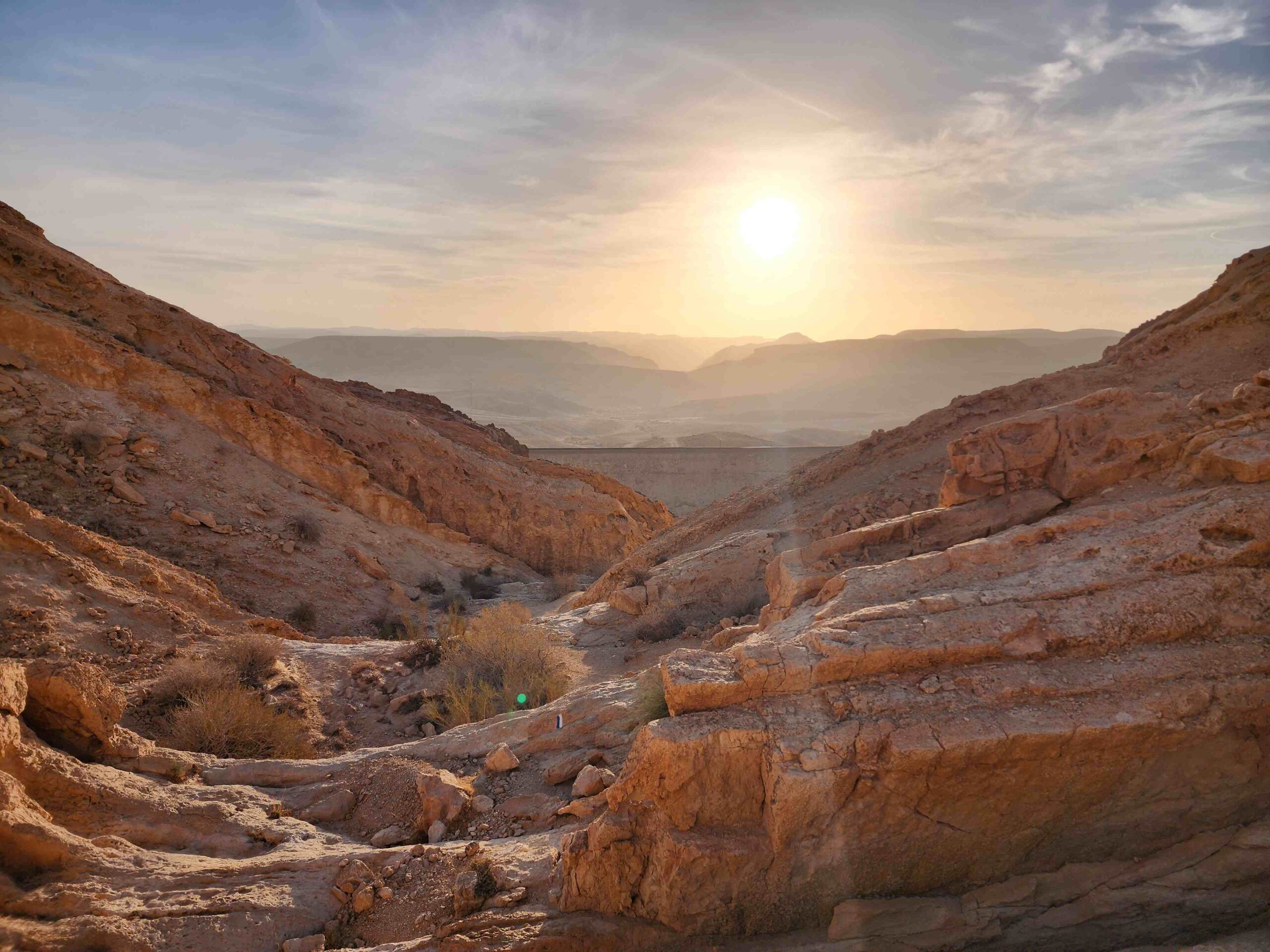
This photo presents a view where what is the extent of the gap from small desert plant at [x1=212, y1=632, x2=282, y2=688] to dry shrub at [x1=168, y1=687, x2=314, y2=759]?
0.90m

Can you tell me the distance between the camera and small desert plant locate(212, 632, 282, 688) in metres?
8.38

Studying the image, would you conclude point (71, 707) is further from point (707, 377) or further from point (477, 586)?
point (707, 377)

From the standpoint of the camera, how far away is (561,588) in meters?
17.3

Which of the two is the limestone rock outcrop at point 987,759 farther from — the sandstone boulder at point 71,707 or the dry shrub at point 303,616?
the dry shrub at point 303,616

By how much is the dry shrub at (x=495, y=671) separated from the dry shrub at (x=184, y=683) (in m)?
2.08

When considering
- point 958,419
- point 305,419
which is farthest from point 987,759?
point 305,419

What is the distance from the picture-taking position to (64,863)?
13.5ft

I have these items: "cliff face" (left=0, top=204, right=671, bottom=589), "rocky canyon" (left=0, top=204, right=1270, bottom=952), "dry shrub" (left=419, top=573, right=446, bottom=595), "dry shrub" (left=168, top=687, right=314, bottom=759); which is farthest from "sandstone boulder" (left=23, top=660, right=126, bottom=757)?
"dry shrub" (left=419, top=573, right=446, bottom=595)

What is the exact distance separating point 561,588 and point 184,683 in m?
10.2

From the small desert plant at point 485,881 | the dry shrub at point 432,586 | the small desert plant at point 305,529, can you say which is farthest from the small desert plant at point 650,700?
the dry shrub at point 432,586

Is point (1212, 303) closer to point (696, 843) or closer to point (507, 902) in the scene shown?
point (696, 843)

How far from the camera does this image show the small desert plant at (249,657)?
8383 mm

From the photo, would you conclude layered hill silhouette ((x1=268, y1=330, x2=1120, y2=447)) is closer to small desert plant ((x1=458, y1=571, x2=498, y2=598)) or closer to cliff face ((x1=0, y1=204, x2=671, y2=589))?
cliff face ((x1=0, y1=204, x2=671, y2=589))

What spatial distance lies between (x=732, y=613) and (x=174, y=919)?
297 inches
